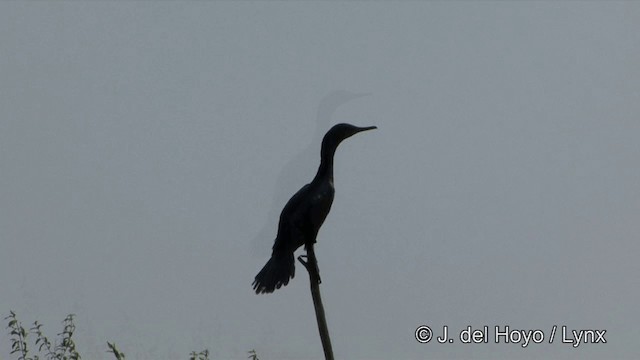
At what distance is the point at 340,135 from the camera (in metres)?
13.1

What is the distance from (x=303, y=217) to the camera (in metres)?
12.9

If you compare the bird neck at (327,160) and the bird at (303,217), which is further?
the bird neck at (327,160)

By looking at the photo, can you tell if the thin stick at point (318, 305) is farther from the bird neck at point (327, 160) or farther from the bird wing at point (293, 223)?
the bird neck at point (327, 160)

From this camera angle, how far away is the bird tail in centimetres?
1309

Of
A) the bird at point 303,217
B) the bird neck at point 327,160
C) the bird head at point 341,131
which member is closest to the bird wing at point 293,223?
the bird at point 303,217

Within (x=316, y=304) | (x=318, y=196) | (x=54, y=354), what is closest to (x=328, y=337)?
(x=316, y=304)

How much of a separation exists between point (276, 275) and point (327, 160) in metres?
1.09

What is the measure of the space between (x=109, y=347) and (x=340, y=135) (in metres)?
2.79

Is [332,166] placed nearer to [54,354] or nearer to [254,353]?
[254,353]

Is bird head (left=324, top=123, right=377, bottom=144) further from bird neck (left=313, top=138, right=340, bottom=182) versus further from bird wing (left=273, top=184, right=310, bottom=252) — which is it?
bird wing (left=273, top=184, right=310, bottom=252)

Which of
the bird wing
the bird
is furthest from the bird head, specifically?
the bird wing

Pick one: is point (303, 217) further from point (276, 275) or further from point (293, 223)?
point (276, 275)

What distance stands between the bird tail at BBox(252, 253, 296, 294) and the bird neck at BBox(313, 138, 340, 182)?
2.41 feet

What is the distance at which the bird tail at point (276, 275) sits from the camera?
515 inches
